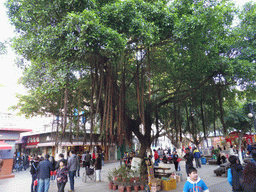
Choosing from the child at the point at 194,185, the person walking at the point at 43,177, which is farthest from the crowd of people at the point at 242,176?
the person walking at the point at 43,177

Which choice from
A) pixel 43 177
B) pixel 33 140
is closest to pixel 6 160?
pixel 43 177

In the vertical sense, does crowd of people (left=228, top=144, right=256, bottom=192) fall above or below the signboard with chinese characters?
below

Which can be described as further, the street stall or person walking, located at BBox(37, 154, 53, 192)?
the street stall

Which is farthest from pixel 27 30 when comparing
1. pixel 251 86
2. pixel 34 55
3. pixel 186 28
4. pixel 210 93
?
pixel 251 86

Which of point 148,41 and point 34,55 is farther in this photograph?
point 34,55

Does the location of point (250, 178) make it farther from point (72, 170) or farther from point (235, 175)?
point (72, 170)

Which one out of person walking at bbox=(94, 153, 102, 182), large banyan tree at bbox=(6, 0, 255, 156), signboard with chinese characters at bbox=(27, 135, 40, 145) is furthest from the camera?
signboard with chinese characters at bbox=(27, 135, 40, 145)

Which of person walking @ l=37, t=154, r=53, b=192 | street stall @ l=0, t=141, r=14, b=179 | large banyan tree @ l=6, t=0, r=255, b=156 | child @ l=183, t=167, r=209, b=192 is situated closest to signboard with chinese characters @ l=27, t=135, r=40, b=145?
street stall @ l=0, t=141, r=14, b=179

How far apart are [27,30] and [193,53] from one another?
22.8 feet

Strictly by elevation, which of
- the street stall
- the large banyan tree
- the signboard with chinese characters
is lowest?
the street stall

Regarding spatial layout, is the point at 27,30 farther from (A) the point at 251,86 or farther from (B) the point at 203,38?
(A) the point at 251,86

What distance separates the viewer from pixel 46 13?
6.33m

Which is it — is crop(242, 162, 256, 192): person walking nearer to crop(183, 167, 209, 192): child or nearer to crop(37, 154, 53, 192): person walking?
crop(183, 167, 209, 192): child

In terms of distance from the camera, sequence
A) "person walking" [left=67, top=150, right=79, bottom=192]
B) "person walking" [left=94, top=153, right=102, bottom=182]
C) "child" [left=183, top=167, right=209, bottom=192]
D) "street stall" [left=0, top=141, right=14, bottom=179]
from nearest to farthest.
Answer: "child" [left=183, top=167, right=209, bottom=192]
"person walking" [left=67, top=150, right=79, bottom=192]
"person walking" [left=94, top=153, right=102, bottom=182]
"street stall" [left=0, top=141, right=14, bottom=179]
